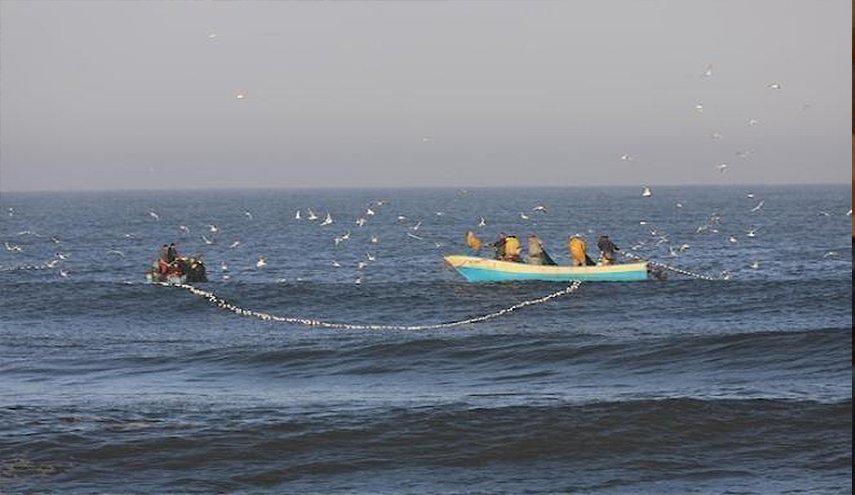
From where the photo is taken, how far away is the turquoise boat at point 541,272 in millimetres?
43938

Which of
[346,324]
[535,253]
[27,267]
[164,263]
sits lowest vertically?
[27,267]

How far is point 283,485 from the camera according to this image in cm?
1806

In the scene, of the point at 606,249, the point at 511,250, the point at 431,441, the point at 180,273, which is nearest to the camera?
the point at 431,441

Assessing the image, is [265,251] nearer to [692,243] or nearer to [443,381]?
[692,243]

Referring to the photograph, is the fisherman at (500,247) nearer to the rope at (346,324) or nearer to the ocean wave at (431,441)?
the rope at (346,324)

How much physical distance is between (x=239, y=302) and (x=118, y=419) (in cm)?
2351

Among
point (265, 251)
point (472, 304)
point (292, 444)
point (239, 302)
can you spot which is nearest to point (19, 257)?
point (265, 251)

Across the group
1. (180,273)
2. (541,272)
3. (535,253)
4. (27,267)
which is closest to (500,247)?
(535,253)

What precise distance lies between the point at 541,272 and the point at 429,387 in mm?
18129

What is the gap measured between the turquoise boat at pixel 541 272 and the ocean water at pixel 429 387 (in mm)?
424

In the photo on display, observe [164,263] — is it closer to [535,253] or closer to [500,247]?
[500,247]

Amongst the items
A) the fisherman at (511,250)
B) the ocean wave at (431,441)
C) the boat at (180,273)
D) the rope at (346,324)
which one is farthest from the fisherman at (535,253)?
the ocean wave at (431,441)

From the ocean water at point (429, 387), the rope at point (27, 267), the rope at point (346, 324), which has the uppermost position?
the ocean water at point (429, 387)

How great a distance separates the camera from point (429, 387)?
26.0 metres
